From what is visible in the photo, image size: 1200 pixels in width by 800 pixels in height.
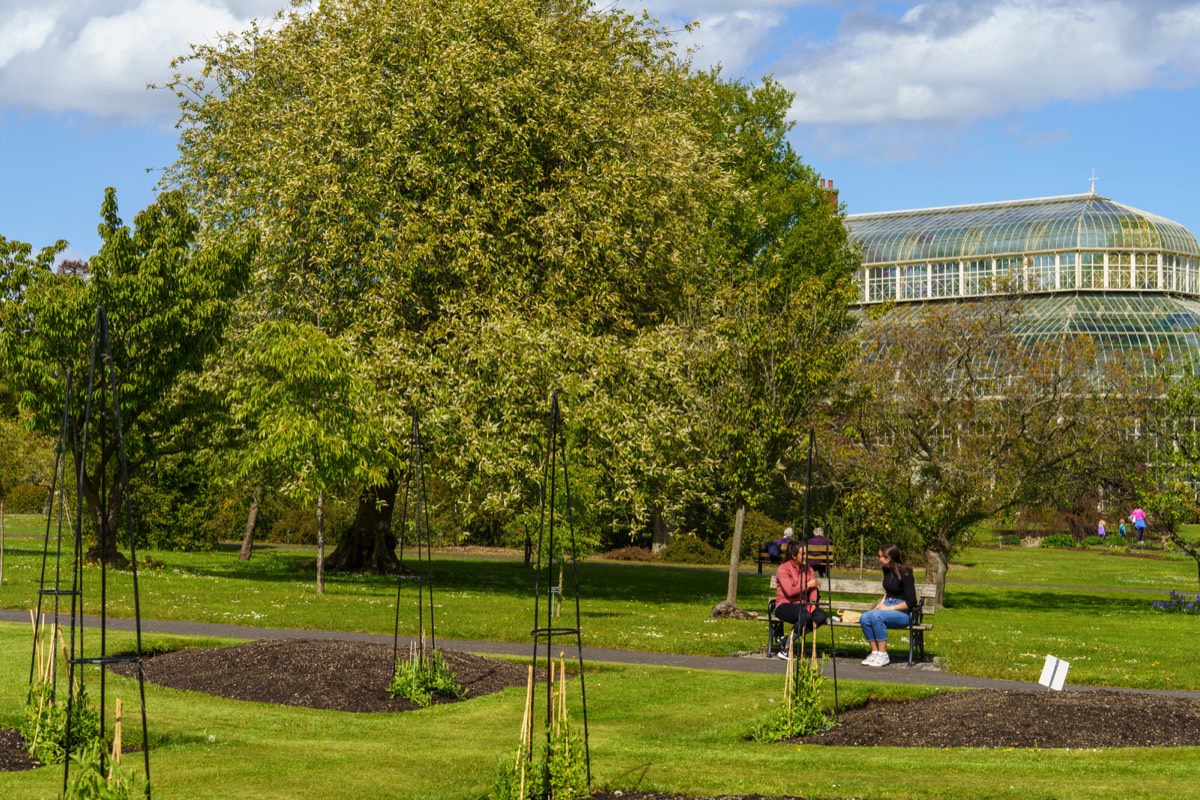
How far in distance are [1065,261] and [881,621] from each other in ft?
207

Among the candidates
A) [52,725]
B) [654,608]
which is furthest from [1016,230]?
[52,725]

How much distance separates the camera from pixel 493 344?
24562 mm

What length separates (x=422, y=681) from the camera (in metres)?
13.2

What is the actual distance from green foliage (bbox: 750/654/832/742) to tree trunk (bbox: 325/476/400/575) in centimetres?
2095

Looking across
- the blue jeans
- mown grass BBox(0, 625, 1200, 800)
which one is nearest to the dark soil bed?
mown grass BBox(0, 625, 1200, 800)

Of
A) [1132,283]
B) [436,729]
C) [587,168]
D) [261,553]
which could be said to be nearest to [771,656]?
[436,729]

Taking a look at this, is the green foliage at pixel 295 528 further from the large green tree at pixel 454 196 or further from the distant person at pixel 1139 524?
the distant person at pixel 1139 524

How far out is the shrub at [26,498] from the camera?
57825 mm

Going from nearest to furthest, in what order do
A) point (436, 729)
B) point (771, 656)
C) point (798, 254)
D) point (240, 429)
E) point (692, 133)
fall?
point (436, 729), point (771, 656), point (240, 429), point (692, 133), point (798, 254)

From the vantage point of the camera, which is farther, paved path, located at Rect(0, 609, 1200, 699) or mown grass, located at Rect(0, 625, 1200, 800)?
paved path, located at Rect(0, 609, 1200, 699)

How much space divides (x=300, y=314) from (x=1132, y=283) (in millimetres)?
58050

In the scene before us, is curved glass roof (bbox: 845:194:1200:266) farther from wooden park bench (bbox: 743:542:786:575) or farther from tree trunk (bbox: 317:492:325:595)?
tree trunk (bbox: 317:492:325:595)

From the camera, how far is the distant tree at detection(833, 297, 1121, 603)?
26656 millimetres

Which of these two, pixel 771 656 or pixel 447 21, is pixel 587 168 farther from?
pixel 771 656
